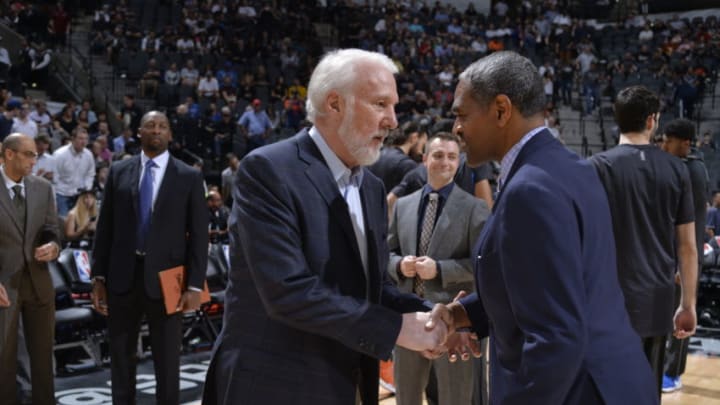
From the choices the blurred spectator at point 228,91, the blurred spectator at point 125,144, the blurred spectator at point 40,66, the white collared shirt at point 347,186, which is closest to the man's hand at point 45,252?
the white collared shirt at point 347,186

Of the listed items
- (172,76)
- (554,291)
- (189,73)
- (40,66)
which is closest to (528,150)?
(554,291)

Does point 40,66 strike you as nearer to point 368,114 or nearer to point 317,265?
point 368,114

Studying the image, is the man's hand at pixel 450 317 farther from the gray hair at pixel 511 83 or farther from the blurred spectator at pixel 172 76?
the blurred spectator at pixel 172 76

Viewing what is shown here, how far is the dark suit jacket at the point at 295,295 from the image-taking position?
194cm

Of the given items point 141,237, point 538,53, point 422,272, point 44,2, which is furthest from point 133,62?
point 422,272

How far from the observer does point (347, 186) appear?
7.34 feet

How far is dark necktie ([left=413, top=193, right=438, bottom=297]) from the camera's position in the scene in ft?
13.2

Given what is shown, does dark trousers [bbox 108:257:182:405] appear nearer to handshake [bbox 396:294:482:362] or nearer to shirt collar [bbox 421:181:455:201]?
shirt collar [bbox 421:181:455:201]

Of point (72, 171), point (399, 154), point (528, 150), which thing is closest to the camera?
point (528, 150)

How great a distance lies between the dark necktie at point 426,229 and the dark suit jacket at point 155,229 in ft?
4.12

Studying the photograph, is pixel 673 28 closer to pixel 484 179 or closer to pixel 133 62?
pixel 133 62

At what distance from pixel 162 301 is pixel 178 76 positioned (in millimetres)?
12240

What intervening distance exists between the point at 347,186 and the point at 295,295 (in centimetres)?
43

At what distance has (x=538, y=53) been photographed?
835 inches
